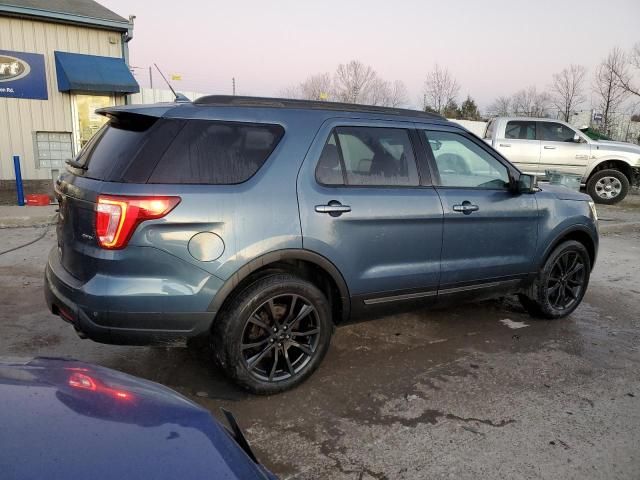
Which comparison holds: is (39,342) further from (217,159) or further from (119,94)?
(119,94)

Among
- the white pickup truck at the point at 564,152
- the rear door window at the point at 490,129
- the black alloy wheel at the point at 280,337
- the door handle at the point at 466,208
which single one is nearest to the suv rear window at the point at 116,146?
the black alloy wheel at the point at 280,337

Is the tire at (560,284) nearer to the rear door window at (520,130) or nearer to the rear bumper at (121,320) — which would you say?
the rear bumper at (121,320)

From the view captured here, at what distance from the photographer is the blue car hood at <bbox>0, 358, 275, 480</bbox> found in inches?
53.6

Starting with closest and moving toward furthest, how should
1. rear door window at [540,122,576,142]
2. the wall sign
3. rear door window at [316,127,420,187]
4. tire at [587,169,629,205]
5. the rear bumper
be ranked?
the rear bumper, rear door window at [316,127,420,187], the wall sign, rear door window at [540,122,576,142], tire at [587,169,629,205]

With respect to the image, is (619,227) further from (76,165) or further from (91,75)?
(91,75)

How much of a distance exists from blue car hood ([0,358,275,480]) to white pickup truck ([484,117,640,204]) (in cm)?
1211

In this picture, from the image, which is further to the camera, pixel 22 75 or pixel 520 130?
pixel 520 130

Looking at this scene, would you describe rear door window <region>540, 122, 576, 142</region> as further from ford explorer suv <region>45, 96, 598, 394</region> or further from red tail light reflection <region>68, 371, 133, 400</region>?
red tail light reflection <region>68, 371, 133, 400</region>

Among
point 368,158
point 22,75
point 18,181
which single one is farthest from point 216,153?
point 22,75

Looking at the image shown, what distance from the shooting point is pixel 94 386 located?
1.82 m

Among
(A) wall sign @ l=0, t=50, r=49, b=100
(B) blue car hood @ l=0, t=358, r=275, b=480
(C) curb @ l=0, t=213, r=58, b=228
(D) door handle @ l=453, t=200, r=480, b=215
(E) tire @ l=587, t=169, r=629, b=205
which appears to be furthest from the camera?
(E) tire @ l=587, t=169, r=629, b=205

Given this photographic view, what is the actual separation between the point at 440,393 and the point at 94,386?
92.1 inches

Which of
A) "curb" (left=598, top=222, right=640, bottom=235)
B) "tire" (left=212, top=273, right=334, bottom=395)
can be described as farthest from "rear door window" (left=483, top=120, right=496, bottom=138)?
"tire" (left=212, top=273, right=334, bottom=395)

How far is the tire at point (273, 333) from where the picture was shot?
313 cm
